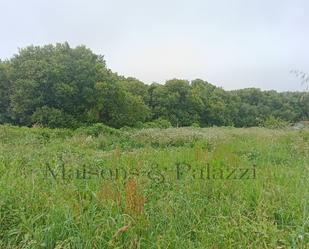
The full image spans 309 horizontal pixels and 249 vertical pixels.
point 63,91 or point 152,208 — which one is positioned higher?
point 63,91

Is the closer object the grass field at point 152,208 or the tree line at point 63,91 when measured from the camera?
the grass field at point 152,208

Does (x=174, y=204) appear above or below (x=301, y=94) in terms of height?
below

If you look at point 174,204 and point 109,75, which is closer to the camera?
point 174,204

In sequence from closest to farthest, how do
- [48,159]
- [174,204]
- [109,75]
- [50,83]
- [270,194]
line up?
[174,204], [270,194], [48,159], [50,83], [109,75]

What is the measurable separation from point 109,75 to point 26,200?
1047 inches

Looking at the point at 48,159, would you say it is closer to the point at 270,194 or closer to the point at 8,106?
the point at 270,194

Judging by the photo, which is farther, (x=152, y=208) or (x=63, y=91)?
(x=63, y=91)

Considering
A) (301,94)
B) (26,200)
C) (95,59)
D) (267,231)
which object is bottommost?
(267,231)

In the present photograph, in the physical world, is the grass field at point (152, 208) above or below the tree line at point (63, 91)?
below

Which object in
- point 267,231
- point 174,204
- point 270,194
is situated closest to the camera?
point 267,231

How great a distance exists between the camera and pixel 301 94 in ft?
9.77

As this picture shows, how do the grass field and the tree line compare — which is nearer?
the grass field

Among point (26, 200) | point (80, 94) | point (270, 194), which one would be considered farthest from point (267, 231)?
point (80, 94)

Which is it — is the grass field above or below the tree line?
below
